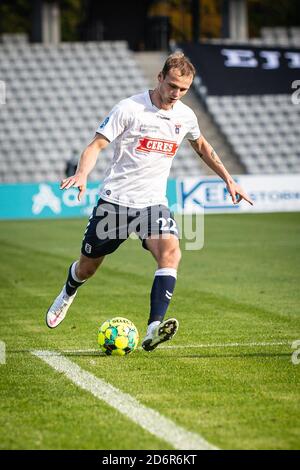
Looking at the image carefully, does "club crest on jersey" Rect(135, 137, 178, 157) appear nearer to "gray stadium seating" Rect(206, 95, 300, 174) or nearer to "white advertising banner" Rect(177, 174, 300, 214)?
"white advertising banner" Rect(177, 174, 300, 214)

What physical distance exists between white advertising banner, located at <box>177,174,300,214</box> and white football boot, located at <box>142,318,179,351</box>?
65.0ft

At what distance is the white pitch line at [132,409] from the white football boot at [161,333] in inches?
23.9

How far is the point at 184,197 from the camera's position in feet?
90.2

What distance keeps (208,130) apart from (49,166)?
21.0ft

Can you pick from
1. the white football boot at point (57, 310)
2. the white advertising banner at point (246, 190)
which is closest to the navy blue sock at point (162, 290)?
the white football boot at point (57, 310)

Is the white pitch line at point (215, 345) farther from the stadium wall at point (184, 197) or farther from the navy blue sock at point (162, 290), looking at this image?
the stadium wall at point (184, 197)

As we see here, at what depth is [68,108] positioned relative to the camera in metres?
35.9

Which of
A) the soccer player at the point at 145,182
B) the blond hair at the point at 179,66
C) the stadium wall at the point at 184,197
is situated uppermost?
the blond hair at the point at 179,66

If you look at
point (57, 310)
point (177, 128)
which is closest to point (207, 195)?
point (57, 310)

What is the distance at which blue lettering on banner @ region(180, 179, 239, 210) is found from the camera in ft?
90.0

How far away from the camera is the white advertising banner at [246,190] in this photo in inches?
1080

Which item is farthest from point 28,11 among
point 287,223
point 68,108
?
point 287,223

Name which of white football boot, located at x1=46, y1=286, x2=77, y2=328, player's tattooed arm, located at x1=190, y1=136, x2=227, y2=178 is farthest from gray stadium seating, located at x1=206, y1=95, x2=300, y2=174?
player's tattooed arm, located at x1=190, y1=136, x2=227, y2=178

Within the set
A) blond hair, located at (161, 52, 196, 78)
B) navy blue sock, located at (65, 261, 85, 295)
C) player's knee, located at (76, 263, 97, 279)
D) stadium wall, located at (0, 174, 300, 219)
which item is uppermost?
blond hair, located at (161, 52, 196, 78)
